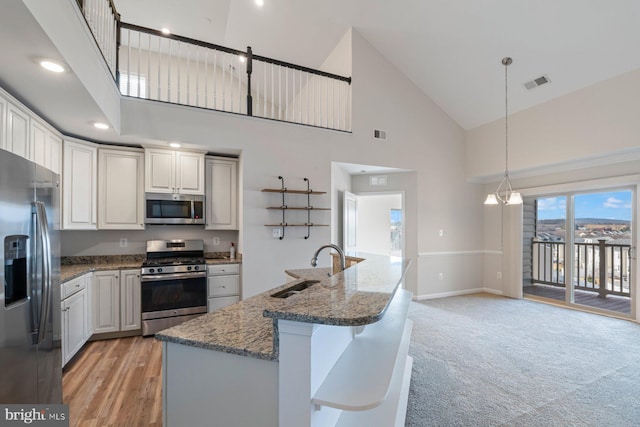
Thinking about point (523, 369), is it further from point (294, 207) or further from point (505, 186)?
point (505, 186)

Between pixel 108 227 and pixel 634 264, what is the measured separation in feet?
23.9

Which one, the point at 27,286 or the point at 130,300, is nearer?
the point at 27,286

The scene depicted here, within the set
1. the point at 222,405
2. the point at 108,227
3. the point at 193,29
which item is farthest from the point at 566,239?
the point at 193,29

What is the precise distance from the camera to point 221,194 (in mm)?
4234

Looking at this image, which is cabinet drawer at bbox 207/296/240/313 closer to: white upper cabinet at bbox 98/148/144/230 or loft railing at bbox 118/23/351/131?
white upper cabinet at bbox 98/148/144/230

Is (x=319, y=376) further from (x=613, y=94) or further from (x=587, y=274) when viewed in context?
(x=587, y=274)

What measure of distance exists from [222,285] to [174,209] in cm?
124

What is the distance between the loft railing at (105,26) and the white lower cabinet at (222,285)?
2.58 metres

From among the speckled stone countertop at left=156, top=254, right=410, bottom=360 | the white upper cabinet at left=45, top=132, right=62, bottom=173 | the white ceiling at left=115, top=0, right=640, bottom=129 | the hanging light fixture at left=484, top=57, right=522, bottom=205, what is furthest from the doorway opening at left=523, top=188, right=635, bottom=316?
the white upper cabinet at left=45, top=132, right=62, bottom=173

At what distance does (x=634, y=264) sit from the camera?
4152mm

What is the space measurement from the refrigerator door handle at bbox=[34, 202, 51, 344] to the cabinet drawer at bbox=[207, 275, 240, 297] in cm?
211

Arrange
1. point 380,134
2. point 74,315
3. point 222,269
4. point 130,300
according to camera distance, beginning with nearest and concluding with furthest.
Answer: point 74,315 < point 130,300 < point 222,269 < point 380,134

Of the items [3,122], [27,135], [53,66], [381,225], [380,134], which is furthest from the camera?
[381,225]

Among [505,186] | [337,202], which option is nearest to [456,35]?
[337,202]
